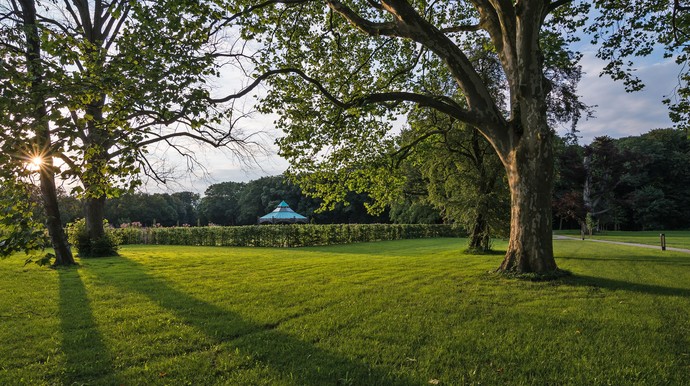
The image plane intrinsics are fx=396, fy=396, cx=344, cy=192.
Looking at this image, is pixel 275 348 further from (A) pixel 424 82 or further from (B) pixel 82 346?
(A) pixel 424 82

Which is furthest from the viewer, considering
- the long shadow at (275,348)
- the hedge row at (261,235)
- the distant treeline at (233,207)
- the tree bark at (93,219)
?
the distant treeline at (233,207)

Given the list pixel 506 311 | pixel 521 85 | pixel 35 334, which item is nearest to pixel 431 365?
pixel 506 311

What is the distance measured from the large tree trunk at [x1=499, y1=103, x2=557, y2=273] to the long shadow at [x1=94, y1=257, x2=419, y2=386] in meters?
6.70

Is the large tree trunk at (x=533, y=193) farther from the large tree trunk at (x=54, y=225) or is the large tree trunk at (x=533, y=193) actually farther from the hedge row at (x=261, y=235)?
A: the hedge row at (x=261, y=235)

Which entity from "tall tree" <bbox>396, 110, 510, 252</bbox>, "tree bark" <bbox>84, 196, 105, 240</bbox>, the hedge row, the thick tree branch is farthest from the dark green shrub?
the thick tree branch

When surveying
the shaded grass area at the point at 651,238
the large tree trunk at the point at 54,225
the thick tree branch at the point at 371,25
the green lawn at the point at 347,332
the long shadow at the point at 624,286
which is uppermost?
the thick tree branch at the point at 371,25

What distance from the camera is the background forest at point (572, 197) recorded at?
24.5 meters

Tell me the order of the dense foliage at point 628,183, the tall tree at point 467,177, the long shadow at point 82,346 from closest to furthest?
the long shadow at point 82,346
the tall tree at point 467,177
the dense foliage at point 628,183

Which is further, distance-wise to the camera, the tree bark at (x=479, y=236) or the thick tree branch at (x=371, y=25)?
the tree bark at (x=479, y=236)

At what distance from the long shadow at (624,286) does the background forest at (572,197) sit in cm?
810

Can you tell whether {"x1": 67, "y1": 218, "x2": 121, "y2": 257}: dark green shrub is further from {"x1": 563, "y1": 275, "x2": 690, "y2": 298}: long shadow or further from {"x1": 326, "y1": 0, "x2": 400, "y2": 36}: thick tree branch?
{"x1": 563, "y1": 275, "x2": 690, "y2": 298}: long shadow

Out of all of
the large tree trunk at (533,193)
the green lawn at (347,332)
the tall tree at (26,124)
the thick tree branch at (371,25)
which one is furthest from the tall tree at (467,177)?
the tall tree at (26,124)

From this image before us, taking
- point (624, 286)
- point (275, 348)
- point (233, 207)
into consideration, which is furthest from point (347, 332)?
point (233, 207)

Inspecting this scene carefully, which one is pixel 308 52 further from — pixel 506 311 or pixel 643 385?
pixel 643 385
